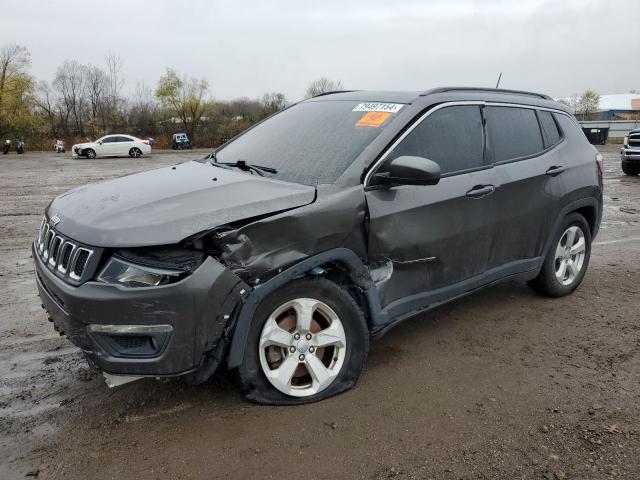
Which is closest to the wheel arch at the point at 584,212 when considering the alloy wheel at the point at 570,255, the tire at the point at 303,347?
the alloy wheel at the point at 570,255

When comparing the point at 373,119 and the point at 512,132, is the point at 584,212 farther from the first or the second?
the point at 373,119

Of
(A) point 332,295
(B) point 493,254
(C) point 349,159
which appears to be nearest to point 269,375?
(A) point 332,295

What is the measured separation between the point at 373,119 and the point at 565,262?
252 centimetres

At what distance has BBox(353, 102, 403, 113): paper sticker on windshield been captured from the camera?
3.52m

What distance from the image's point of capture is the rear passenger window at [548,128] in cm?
450

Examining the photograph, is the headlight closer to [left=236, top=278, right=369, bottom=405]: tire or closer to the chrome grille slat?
the chrome grille slat

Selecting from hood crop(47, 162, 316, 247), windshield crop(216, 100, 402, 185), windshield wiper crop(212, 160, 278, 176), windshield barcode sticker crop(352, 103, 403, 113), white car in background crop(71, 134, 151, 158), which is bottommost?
white car in background crop(71, 134, 151, 158)

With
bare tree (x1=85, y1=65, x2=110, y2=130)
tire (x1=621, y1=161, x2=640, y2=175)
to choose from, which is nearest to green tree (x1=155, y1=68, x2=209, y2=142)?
bare tree (x1=85, y1=65, x2=110, y2=130)

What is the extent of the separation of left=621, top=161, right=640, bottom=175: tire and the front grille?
17.2 metres

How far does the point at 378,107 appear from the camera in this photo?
3.61m

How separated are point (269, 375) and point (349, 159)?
4.51ft

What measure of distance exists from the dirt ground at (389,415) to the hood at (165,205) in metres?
1.08

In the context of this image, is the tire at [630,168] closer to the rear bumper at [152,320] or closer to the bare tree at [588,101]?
the rear bumper at [152,320]

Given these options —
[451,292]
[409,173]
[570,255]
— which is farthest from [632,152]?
[409,173]
